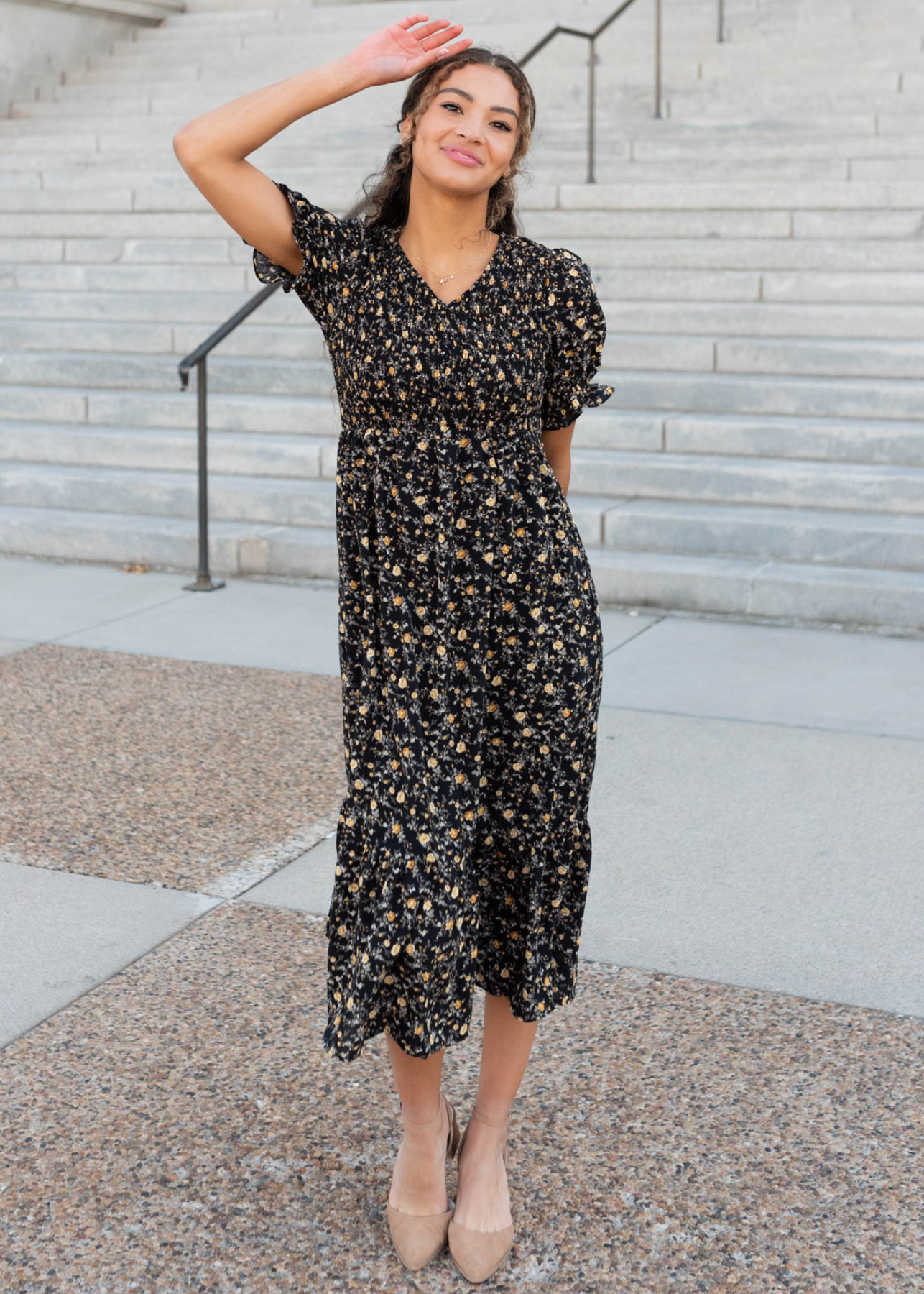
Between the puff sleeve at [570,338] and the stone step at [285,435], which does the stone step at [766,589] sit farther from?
the puff sleeve at [570,338]

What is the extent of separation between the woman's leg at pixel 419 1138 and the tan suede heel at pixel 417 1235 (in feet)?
0.03

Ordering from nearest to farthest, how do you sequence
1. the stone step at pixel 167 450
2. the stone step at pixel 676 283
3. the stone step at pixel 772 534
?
the stone step at pixel 772 534 < the stone step at pixel 167 450 < the stone step at pixel 676 283

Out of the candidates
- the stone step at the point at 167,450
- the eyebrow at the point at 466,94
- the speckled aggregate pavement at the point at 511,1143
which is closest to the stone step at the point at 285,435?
the stone step at the point at 167,450

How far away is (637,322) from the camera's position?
28.1 ft

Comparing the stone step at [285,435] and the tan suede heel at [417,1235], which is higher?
the stone step at [285,435]

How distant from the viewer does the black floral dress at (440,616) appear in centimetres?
233

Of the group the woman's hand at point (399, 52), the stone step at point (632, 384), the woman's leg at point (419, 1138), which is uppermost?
the woman's hand at point (399, 52)

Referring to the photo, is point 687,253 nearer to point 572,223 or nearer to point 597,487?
point 572,223

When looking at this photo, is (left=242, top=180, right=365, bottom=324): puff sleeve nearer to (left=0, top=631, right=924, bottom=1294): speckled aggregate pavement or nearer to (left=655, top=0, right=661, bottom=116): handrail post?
(left=0, top=631, right=924, bottom=1294): speckled aggregate pavement

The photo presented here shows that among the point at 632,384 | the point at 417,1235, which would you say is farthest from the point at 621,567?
the point at 417,1235

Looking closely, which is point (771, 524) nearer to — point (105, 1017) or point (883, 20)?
point (105, 1017)

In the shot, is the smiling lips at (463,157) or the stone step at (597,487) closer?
the smiling lips at (463,157)

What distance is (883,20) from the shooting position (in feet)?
38.4

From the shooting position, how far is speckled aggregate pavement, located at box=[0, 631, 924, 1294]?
2418 mm
